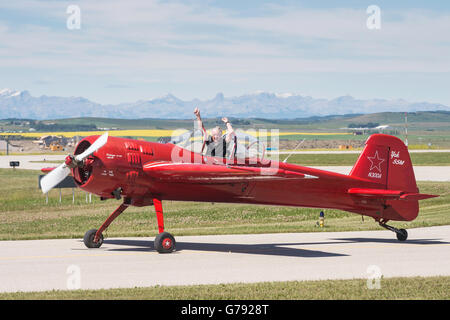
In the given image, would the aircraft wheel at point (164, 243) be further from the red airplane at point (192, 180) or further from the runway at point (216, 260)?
the runway at point (216, 260)

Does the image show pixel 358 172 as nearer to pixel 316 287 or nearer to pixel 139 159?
pixel 139 159

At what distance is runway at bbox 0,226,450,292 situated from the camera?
12805 millimetres

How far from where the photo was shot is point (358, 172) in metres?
19.2

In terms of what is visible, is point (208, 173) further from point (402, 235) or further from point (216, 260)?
point (402, 235)

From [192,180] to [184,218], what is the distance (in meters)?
12.9

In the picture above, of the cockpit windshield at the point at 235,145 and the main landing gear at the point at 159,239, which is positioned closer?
the main landing gear at the point at 159,239

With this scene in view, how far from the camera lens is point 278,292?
11.2 meters

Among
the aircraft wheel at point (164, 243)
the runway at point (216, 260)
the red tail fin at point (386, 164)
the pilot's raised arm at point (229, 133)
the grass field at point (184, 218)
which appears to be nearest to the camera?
the runway at point (216, 260)

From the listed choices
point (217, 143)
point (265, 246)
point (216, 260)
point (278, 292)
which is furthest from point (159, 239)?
point (278, 292)

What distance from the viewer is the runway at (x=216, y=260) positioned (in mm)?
12805

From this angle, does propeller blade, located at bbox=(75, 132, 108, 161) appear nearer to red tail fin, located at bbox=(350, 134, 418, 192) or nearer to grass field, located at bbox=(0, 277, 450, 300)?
grass field, located at bbox=(0, 277, 450, 300)

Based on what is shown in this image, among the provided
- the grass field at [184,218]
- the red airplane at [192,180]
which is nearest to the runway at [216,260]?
the red airplane at [192,180]

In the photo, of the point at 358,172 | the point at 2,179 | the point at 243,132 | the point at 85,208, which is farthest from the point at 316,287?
the point at 2,179

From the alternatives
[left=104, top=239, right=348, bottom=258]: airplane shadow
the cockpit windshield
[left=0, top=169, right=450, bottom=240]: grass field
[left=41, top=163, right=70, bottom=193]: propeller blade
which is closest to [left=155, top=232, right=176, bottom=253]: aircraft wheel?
[left=104, top=239, right=348, bottom=258]: airplane shadow
